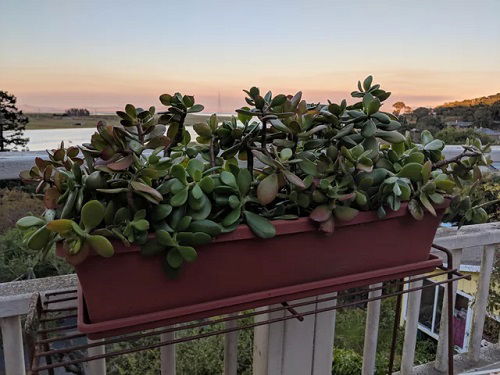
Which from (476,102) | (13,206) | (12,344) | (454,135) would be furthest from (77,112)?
(476,102)

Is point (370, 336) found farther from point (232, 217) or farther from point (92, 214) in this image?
point (92, 214)

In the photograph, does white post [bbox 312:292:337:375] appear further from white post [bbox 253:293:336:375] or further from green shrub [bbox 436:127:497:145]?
green shrub [bbox 436:127:497:145]

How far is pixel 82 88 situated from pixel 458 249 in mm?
1492

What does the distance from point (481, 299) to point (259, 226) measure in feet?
3.82

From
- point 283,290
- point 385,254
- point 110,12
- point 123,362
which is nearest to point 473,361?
point 385,254

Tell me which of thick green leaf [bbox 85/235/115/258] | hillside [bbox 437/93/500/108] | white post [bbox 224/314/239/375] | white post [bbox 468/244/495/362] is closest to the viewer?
thick green leaf [bbox 85/235/115/258]

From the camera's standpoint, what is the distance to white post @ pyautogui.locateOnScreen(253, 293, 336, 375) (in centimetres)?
90

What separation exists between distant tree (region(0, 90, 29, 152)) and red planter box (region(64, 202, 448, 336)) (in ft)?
2.43

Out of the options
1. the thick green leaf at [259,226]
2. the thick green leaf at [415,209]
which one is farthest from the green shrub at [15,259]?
the thick green leaf at [415,209]

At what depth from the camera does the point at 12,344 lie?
821 millimetres

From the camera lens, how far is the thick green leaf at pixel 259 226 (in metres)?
0.55

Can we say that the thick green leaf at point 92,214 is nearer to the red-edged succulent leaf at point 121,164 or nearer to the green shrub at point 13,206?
the red-edged succulent leaf at point 121,164

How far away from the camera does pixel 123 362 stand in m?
2.01

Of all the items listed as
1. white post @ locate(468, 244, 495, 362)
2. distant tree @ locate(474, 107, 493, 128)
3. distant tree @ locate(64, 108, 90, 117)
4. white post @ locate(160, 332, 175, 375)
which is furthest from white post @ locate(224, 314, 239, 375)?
distant tree @ locate(474, 107, 493, 128)
